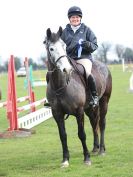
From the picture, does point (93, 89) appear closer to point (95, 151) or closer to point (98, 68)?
point (98, 68)

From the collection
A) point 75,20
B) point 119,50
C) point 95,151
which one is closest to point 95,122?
point 95,151

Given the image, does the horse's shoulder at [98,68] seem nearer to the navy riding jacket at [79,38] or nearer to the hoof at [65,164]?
the navy riding jacket at [79,38]

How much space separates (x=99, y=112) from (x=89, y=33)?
1.84 meters

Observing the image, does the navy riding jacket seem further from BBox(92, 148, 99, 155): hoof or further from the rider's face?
BBox(92, 148, 99, 155): hoof

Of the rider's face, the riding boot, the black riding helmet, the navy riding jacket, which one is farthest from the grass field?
the black riding helmet

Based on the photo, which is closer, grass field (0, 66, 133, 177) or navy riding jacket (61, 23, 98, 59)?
grass field (0, 66, 133, 177)

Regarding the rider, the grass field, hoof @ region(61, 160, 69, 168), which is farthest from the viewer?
the rider

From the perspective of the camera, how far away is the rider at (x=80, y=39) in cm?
860

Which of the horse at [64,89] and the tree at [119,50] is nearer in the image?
the horse at [64,89]

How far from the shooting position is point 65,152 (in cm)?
834

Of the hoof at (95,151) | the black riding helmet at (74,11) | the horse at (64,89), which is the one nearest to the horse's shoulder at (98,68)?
the horse at (64,89)

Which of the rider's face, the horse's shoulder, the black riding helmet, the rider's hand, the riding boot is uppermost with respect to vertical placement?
the black riding helmet

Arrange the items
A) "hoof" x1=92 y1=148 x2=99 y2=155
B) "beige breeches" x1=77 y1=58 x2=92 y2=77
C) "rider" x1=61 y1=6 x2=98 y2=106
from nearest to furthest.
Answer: "rider" x1=61 y1=6 x2=98 y2=106 → "beige breeches" x1=77 y1=58 x2=92 y2=77 → "hoof" x1=92 y1=148 x2=99 y2=155

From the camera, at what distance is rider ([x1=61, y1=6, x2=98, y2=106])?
28.2ft
